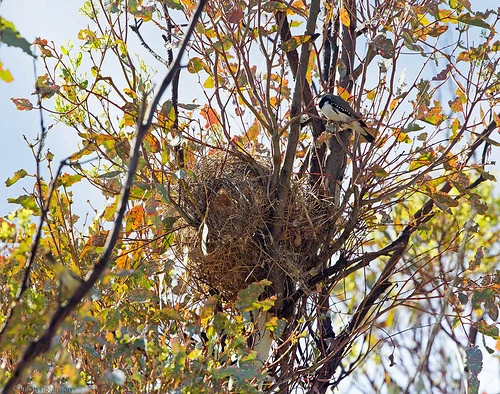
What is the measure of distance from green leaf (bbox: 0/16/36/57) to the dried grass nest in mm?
1896

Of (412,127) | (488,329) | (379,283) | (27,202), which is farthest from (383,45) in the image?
(27,202)

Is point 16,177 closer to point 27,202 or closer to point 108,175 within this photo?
point 27,202

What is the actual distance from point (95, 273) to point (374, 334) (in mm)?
4235

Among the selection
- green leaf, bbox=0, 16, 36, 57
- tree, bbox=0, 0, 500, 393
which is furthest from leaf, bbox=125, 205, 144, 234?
green leaf, bbox=0, 16, 36, 57

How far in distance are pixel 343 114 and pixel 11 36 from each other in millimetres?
2408

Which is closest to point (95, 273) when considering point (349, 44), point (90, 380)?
point (90, 380)

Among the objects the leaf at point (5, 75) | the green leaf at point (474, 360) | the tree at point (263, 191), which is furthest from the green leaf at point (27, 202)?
the green leaf at point (474, 360)

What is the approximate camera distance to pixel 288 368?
376 centimetres

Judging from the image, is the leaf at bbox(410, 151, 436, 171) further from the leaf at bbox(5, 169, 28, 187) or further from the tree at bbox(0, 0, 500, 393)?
the leaf at bbox(5, 169, 28, 187)

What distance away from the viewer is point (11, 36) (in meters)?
1.65

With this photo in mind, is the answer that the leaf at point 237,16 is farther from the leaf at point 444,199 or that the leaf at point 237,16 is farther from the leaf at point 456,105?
the leaf at point 444,199

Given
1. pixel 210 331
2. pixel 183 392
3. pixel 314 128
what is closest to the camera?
pixel 183 392

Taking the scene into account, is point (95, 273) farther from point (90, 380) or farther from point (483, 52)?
point (483, 52)

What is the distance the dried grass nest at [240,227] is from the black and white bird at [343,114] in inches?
14.8
